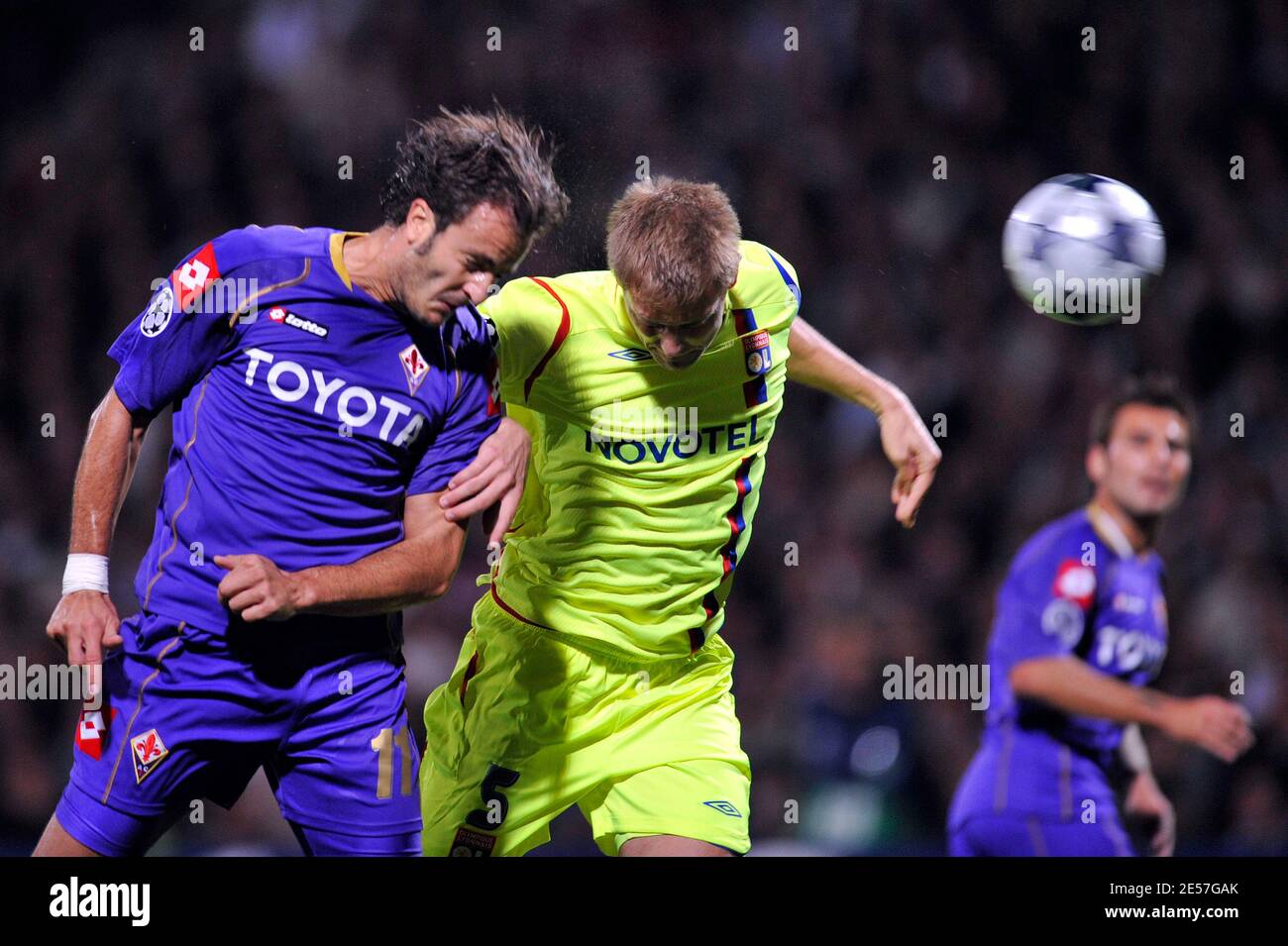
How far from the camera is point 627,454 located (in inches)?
138

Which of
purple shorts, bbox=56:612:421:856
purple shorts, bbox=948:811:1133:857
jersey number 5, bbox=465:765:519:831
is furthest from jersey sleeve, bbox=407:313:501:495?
purple shorts, bbox=948:811:1133:857

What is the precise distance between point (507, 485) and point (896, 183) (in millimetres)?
3553

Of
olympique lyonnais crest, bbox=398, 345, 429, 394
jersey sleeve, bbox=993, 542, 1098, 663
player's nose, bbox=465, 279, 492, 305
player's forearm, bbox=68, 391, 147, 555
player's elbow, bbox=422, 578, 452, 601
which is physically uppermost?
player's nose, bbox=465, 279, 492, 305

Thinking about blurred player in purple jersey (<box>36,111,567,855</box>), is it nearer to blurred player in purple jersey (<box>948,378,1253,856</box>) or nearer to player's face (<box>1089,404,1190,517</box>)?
blurred player in purple jersey (<box>948,378,1253,856</box>)

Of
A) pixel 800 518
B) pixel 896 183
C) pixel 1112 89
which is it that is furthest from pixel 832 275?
pixel 1112 89

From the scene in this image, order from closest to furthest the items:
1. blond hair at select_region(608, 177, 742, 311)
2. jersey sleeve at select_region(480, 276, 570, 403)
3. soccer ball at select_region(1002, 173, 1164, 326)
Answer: blond hair at select_region(608, 177, 742, 311), jersey sleeve at select_region(480, 276, 570, 403), soccer ball at select_region(1002, 173, 1164, 326)

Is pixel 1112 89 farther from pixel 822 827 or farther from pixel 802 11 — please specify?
pixel 822 827

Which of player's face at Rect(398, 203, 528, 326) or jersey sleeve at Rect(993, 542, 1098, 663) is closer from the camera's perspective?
player's face at Rect(398, 203, 528, 326)

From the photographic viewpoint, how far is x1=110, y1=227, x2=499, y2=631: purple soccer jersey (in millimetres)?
2967

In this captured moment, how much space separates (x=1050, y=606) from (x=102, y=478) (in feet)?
8.24

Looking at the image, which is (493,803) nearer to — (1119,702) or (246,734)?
(246,734)

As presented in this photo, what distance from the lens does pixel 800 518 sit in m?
5.82

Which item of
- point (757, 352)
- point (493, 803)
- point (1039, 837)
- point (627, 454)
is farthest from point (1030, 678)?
point (493, 803)

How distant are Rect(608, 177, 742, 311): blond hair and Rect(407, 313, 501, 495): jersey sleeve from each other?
379 mm
